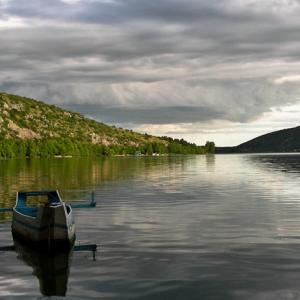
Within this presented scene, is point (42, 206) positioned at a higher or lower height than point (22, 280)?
higher

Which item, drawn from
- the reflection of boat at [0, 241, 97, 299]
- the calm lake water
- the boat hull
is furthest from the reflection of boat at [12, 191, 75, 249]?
the calm lake water

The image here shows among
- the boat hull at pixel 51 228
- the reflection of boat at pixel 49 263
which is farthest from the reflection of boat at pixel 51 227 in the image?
the reflection of boat at pixel 49 263

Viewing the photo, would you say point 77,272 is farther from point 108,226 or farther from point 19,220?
point 108,226

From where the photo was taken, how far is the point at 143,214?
54.1 m

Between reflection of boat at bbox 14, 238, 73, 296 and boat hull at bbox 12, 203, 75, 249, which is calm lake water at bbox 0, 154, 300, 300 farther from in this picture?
boat hull at bbox 12, 203, 75, 249

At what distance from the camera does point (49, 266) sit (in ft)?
104

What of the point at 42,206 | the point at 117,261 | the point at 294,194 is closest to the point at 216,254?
the point at 117,261

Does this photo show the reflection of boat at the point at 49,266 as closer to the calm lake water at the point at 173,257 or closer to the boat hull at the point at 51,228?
the calm lake water at the point at 173,257

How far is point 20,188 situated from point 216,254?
58457 mm

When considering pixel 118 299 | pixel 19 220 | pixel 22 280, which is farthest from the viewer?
pixel 19 220

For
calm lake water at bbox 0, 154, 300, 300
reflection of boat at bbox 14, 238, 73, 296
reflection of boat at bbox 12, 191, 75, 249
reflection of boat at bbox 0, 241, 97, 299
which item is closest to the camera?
calm lake water at bbox 0, 154, 300, 300

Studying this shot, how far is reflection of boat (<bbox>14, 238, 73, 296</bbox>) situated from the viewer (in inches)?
1080

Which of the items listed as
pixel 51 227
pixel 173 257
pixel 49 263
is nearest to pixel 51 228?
pixel 51 227

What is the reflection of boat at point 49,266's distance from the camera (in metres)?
27.4
